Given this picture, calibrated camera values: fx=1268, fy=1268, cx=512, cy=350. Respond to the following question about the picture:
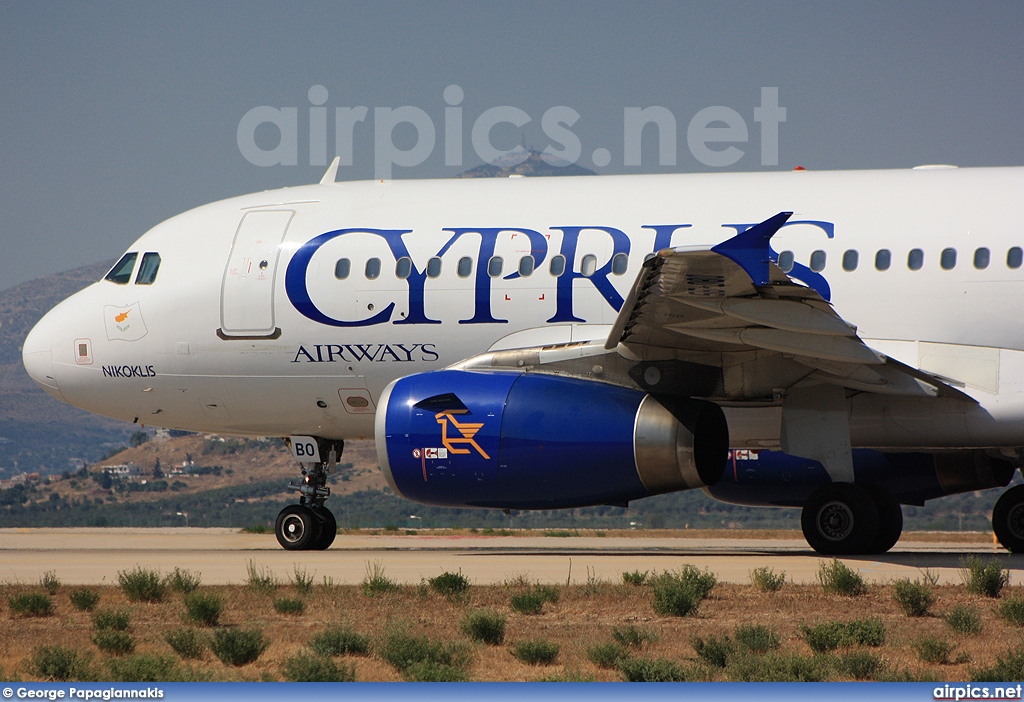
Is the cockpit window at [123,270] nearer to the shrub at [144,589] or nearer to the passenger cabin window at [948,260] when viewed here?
the shrub at [144,589]

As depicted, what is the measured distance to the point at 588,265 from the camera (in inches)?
575

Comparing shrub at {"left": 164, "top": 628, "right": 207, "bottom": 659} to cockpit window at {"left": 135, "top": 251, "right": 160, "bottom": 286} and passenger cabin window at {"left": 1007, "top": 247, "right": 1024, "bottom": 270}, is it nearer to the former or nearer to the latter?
cockpit window at {"left": 135, "top": 251, "right": 160, "bottom": 286}

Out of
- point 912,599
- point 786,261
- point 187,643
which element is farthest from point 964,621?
point 786,261

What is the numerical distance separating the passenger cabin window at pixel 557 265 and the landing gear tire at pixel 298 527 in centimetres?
453

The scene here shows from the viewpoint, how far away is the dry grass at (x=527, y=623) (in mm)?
8109

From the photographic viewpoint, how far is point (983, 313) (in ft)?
44.6

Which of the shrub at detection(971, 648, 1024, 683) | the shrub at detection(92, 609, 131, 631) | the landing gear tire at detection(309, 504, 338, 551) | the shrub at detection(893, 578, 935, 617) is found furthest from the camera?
the landing gear tire at detection(309, 504, 338, 551)

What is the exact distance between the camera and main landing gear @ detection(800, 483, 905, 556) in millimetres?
13312

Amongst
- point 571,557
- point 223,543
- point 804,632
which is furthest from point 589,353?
point 223,543

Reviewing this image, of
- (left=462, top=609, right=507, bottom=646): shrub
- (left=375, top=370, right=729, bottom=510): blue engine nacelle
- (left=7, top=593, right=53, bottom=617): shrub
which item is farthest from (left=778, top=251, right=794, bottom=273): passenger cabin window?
(left=7, top=593, right=53, bottom=617): shrub

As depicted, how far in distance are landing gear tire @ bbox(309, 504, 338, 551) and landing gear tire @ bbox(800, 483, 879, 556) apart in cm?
613

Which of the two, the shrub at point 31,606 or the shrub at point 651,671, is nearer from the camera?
the shrub at point 651,671

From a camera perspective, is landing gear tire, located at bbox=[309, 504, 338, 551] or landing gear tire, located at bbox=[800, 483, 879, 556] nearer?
landing gear tire, located at bbox=[800, 483, 879, 556]

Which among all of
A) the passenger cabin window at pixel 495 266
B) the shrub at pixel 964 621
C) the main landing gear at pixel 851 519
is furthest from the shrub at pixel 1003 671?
the passenger cabin window at pixel 495 266
